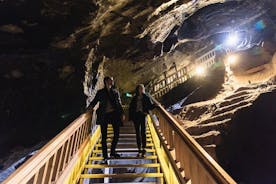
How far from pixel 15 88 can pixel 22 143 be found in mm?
2684

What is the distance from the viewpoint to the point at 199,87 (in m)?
21.6

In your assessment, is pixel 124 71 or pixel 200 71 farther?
pixel 200 71

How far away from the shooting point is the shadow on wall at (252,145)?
13375mm

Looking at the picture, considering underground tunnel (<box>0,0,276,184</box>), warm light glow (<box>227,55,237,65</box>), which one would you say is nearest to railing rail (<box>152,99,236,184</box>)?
underground tunnel (<box>0,0,276,184</box>)

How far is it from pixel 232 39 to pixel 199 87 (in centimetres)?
666

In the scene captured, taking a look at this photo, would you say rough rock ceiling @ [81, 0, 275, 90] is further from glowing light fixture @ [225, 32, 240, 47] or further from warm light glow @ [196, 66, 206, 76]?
warm light glow @ [196, 66, 206, 76]

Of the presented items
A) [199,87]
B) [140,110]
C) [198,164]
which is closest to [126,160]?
[140,110]

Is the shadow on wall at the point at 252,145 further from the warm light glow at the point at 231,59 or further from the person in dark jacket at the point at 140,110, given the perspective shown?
the warm light glow at the point at 231,59

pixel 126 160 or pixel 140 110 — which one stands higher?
pixel 140 110

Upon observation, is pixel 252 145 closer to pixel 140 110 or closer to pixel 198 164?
pixel 140 110

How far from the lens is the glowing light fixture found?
2407 centimetres

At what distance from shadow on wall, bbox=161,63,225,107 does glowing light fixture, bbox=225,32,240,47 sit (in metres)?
2.79

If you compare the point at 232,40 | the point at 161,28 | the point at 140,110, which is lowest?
the point at 140,110

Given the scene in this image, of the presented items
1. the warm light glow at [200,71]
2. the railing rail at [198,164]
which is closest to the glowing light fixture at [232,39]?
the warm light glow at [200,71]
